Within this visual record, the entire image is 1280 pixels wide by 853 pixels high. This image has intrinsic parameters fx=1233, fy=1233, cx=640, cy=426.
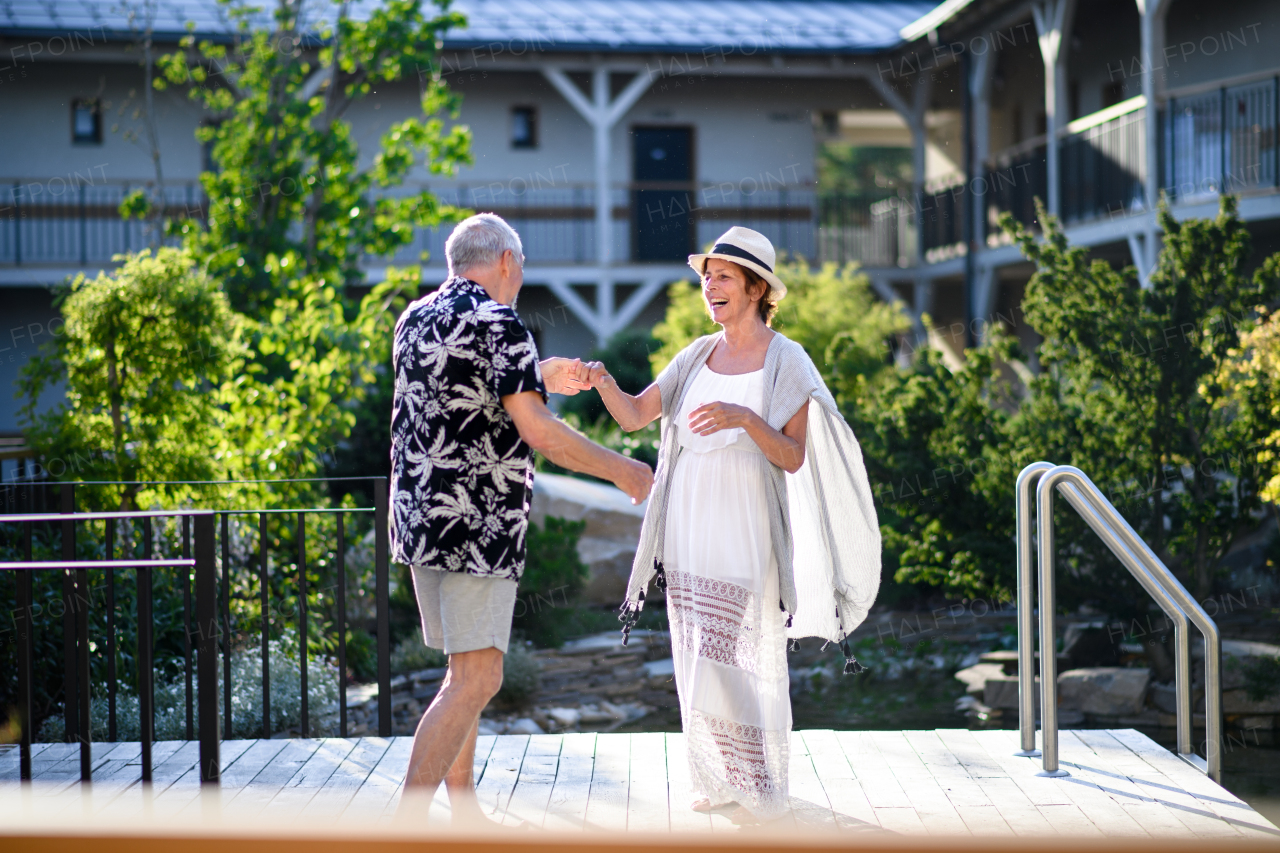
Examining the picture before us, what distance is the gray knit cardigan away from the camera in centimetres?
369

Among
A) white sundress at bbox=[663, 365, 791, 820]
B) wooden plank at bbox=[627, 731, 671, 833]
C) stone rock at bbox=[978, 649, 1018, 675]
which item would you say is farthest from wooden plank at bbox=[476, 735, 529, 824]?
stone rock at bbox=[978, 649, 1018, 675]

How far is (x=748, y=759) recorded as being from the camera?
3.43 metres

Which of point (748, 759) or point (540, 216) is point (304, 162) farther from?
point (748, 759)

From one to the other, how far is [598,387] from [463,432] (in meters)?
0.68

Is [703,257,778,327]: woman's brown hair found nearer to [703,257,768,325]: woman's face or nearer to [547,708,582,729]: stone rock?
[703,257,768,325]: woman's face

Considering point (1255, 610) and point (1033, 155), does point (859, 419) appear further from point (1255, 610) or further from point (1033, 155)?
point (1033, 155)

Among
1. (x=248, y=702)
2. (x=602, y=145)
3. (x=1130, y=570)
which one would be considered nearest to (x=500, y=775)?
(x=1130, y=570)

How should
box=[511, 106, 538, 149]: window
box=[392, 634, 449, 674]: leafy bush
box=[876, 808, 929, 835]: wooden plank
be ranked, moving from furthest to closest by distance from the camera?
1. box=[511, 106, 538, 149]: window
2. box=[392, 634, 449, 674]: leafy bush
3. box=[876, 808, 929, 835]: wooden plank

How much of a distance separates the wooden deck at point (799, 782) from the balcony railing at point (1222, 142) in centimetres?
771

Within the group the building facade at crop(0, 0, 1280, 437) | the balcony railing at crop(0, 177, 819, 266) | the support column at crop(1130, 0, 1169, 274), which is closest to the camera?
the support column at crop(1130, 0, 1169, 274)

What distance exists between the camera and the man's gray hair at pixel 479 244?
3.12 metres

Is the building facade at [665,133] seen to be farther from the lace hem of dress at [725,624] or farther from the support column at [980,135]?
the lace hem of dress at [725,624]

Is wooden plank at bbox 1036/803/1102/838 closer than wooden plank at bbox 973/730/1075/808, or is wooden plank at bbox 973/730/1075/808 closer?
wooden plank at bbox 1036/803/1102/838

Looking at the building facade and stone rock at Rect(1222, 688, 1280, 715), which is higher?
the building facade
